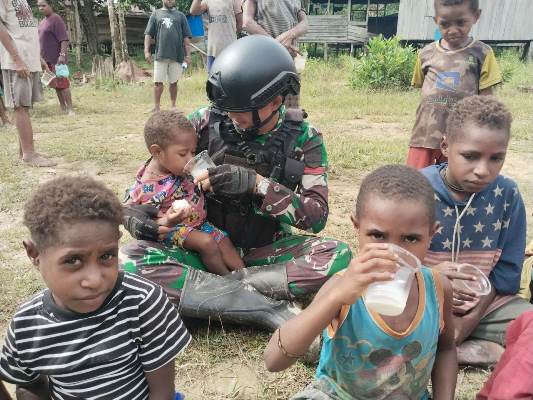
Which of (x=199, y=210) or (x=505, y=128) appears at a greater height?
(x=505, y=128)

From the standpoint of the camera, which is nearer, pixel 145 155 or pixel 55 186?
pixel 55 186

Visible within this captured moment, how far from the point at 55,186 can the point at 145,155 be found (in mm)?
4940

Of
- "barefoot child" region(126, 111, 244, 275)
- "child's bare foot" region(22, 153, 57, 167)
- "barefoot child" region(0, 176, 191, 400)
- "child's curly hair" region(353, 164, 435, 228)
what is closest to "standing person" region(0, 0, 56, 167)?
"child's bare foot" region(22, 153, 57, 167)

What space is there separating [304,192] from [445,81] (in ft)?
5.14

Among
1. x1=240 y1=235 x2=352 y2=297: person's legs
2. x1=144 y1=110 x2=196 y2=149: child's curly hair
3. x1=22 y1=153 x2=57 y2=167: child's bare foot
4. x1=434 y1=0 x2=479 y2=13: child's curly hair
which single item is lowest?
x1=22 y1=153 x2=57 y2=167: child's bare foot

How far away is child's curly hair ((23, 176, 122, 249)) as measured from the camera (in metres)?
1.52

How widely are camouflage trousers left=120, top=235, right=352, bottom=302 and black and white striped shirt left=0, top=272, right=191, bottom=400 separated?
0.90 metres

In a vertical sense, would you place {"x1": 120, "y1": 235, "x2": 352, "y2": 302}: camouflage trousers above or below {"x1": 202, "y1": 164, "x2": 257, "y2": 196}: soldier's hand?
below

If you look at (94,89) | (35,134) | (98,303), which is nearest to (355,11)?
(94,89)

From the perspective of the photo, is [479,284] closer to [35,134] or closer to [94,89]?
[35,134]

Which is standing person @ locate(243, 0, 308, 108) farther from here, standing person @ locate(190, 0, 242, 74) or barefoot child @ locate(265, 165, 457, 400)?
barefoot child @ locate(265, 165, 457, 400)

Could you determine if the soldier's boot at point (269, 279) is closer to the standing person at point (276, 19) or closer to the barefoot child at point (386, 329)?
the barefoot child at point (386, 329)

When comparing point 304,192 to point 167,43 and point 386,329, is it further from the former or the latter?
point 167,43

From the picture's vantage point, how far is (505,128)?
2287mm
